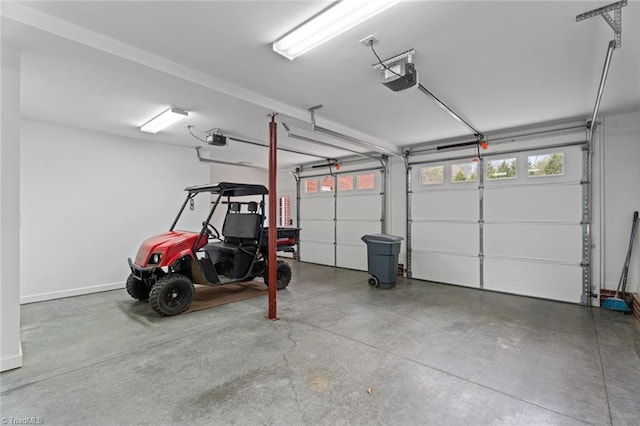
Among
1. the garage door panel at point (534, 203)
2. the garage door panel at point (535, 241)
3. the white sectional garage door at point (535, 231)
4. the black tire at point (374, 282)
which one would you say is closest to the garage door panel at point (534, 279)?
the white sectional garage door at point (535, 231)

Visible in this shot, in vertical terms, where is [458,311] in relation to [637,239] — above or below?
below

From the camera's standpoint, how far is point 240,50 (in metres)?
2.50

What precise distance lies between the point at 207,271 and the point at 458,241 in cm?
442

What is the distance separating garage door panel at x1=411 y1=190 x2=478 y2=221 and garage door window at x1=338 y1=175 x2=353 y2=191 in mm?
1699

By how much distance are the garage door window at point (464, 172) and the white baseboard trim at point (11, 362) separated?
6240mm

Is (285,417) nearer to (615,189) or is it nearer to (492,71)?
(492,71)

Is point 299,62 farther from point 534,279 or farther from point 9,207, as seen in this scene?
point 534,279

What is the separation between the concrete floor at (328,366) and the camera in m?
1.92

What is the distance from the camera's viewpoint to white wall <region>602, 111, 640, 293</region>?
3.96 m

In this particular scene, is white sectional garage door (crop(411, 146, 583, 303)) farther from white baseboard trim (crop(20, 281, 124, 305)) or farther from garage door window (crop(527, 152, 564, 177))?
white baseboard trim (crop(20, 281, 124, 305))

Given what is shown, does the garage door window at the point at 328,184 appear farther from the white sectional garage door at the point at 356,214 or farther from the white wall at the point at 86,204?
the white wall at the point at 86,204

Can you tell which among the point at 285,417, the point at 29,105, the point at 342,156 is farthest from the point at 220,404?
the point at 342,156

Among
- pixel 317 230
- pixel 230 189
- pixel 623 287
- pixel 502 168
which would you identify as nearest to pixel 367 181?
pixel 317 230

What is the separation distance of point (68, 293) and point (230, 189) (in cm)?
315
